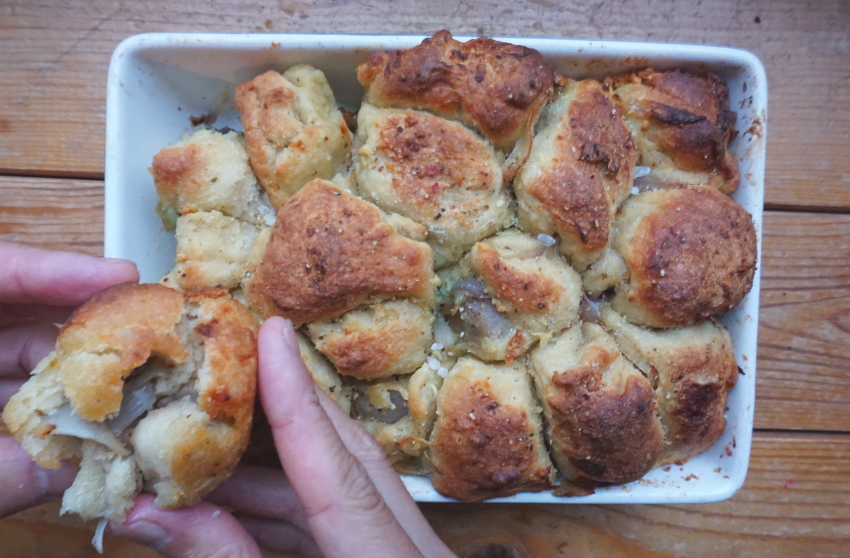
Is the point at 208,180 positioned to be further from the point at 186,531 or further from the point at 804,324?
the point at 804,324

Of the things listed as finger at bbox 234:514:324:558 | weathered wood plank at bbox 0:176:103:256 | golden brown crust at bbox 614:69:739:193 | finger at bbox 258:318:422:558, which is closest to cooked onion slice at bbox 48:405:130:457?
finger at bbox 258:318:422:558

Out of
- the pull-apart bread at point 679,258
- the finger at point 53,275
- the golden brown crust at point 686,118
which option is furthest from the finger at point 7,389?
the golden brown crust at point 686,118

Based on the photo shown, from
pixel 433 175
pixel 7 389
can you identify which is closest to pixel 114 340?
pixel 433 175

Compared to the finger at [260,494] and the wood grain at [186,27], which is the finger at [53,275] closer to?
the wood grain at [186,27]

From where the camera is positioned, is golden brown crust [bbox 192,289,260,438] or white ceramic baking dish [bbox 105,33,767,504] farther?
white ceramic baking dish [bbox 105,33,767,504]

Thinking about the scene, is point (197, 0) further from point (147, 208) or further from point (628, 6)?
point (628, 6)

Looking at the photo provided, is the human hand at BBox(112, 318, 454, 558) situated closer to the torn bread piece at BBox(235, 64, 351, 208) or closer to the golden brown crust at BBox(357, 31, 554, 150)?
the torn bread piece at BBox(235, 64, 351, 208)

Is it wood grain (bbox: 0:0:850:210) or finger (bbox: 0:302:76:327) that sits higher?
wood grain (bbox: 0:0:850:210)

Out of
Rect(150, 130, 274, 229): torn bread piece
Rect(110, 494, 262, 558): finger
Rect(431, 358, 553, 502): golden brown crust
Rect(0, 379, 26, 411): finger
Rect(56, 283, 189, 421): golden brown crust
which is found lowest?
Rect(110, 494, 262, 558): finger
